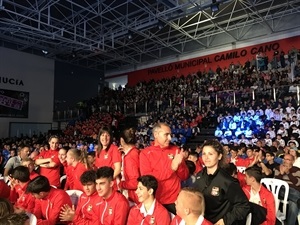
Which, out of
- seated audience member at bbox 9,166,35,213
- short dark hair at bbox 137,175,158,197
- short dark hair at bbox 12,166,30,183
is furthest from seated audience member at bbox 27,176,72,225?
short dark hair at bbox 137,175,158,197

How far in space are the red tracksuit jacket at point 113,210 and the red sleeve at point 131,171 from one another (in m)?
0.23

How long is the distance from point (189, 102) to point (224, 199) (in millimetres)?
13839

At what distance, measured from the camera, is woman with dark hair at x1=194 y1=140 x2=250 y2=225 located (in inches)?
85.7

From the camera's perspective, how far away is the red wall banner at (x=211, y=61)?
16469 millimetres

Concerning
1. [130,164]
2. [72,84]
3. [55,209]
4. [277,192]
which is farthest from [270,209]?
[72,84]

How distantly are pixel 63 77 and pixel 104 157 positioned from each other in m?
19.7

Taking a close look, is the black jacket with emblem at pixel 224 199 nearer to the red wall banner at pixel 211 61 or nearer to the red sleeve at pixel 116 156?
the red sleeve at pixel 116 156

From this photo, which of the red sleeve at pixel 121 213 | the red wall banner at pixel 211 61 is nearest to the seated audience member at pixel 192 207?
the red sleeve at pixel 121 213

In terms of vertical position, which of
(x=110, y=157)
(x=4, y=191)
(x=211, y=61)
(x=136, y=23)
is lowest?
(x=4, y=191)

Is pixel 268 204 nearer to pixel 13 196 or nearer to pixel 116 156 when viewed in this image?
pixel 116 156

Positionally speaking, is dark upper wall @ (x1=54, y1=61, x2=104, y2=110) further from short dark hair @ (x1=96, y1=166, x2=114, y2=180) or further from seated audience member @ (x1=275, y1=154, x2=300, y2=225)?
short dark hair @ (x1=96, y1=166, x2=114, y2=180)

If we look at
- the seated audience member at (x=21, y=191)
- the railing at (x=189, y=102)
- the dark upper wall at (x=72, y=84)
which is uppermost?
the dark upper wall at (x=72, y=84)

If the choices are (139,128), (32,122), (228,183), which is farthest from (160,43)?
(228,183)

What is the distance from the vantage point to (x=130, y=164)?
314 centimetres
